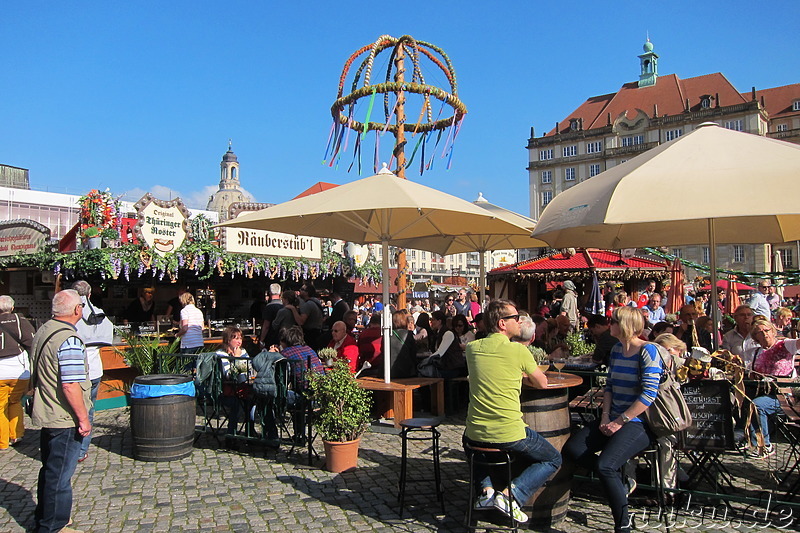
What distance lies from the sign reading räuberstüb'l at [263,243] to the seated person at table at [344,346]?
5.19 metres

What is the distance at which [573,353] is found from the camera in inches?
324

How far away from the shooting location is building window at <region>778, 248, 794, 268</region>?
60.7 metres

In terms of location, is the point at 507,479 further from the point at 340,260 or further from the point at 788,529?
the point at 340,260

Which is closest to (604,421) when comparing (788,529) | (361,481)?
(788,529)

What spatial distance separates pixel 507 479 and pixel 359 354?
3.90m

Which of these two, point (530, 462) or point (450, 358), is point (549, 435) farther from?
point (450, 358)

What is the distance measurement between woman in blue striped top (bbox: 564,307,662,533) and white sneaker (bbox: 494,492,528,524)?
1.81ft

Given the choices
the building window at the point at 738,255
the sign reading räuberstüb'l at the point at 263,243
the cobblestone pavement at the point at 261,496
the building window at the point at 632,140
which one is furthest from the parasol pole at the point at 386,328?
the building window at the point at 632,140

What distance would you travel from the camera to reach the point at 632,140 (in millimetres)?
73000

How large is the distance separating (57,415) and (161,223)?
29.2ft

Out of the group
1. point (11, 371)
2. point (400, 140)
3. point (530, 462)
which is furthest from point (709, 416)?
point (400, 140)

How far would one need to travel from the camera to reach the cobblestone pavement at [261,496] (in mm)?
4328

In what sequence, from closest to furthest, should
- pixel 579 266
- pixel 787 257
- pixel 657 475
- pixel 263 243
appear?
pixel 657 475 → pixel 263 243 → pixel 579 266 → pixel 787 257

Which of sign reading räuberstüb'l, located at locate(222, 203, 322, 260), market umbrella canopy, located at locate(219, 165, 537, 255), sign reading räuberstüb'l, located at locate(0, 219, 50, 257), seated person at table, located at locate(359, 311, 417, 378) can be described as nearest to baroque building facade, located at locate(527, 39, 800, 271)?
sign reading räuberstüb'l, located at locate(222, 203, 322, 260)
